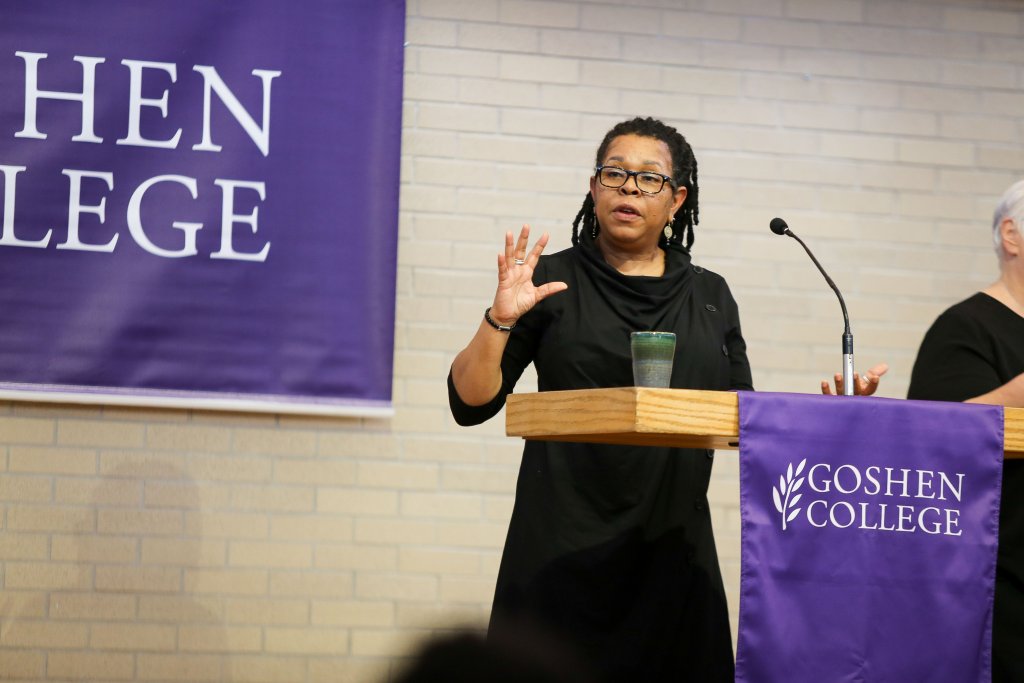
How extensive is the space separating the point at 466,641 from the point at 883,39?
12.9 ft

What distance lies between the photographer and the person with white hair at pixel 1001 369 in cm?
228

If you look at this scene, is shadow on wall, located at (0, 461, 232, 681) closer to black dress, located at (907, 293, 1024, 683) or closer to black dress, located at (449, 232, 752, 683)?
black dress, located at (449, 232, 752, 683)

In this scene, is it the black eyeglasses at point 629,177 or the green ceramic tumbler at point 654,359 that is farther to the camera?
the black eyeglasses at point 629,177

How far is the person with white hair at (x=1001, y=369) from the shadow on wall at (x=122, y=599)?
7.57ft

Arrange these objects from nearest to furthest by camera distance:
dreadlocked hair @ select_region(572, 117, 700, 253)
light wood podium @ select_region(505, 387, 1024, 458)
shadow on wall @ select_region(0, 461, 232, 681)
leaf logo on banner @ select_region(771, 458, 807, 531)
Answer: light wood podium @ select_region(505, 387, 1024, 458) < leaf logo on banner @ select_region(771, 458, 807, 531) < dreadlocked hair @ select_region(572, 117, 700, 253) < shadow on wall @ select_region(0, 461, 232, 681)

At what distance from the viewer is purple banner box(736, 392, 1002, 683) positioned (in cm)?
178

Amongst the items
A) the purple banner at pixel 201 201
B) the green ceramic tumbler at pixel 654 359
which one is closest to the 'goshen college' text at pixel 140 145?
the purple banner at pixel 201 201

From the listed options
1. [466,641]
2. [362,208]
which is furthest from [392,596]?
[466,641]

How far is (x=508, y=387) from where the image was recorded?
2.26m

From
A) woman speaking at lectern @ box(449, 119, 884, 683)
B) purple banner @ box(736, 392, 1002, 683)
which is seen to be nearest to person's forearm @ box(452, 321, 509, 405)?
woman speaking at lectern @ box(449, 119, 884, 683)

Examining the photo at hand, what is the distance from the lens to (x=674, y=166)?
7.91 feet

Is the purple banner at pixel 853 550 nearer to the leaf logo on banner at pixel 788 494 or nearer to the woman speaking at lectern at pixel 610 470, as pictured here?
the leaf logo on banner at pixel 788 494

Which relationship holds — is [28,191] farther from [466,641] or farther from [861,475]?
[466,641]

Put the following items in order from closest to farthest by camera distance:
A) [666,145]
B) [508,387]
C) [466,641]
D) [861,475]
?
1. [466,641]
2. [861,475]
3. [508,387]
4. [666,145]
